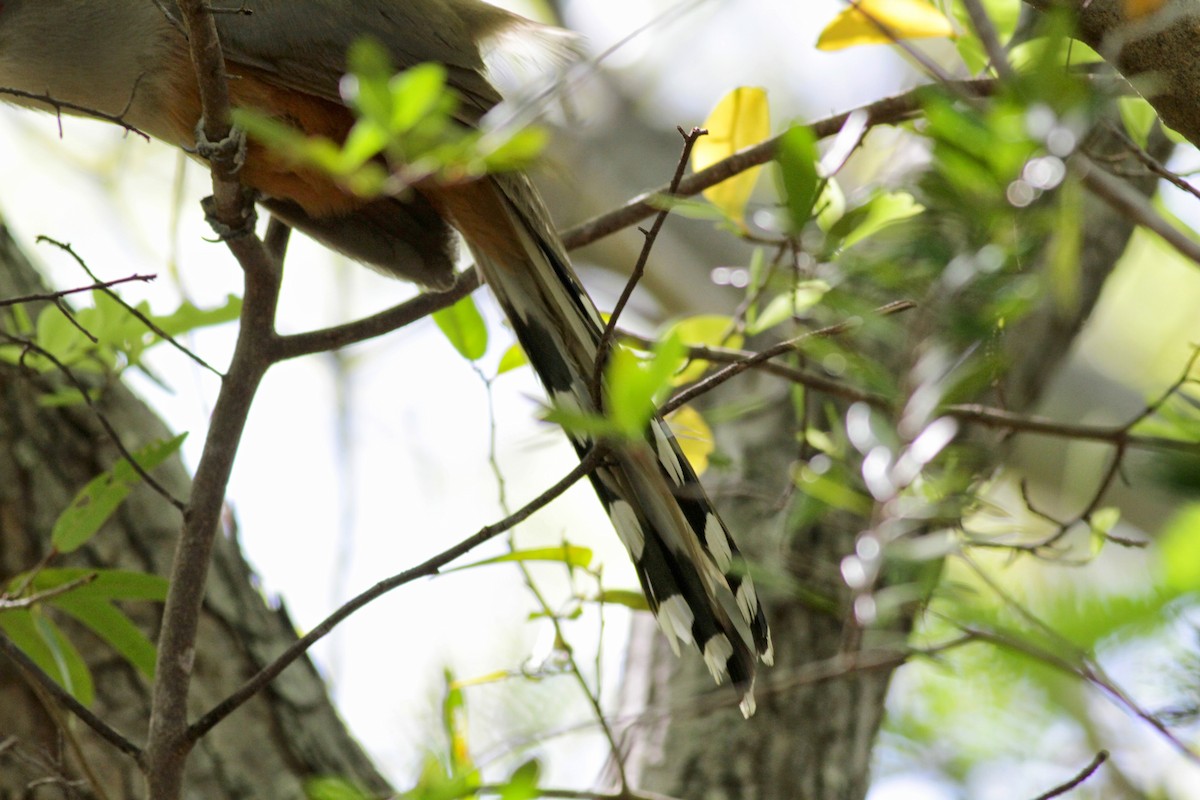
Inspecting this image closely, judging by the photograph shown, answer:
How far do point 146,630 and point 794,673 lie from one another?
4.76ft

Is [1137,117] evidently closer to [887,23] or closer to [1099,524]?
[887,23]

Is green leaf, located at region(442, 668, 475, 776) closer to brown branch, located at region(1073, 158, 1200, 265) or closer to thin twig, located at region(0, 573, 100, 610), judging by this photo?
thin twig, located at region(0, 573, 100, 610)

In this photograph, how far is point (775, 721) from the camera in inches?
105

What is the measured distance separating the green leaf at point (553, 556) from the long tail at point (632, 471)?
0.16m

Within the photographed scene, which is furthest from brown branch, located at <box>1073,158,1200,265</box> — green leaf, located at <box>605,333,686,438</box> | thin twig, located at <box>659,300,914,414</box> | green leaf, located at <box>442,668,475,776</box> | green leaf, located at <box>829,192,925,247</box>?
green leaf, located at <box>442,668,475,776</box>

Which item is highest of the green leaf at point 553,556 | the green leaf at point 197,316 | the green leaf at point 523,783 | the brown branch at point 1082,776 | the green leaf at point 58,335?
the green leaf at point 58,335

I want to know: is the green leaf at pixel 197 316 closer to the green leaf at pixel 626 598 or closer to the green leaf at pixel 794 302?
the green leaf at pixel 626 598

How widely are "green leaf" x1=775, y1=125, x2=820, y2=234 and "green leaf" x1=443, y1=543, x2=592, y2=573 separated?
63cm

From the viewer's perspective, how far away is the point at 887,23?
75.6 inches

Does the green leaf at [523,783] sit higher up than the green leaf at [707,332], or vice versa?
the green leaf at [707,332]

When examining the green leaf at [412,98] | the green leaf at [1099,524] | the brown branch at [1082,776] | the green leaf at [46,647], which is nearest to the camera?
the green leaf at [412,98]

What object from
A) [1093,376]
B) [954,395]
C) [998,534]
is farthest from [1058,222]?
[1093,376]

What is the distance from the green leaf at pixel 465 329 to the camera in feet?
6.64

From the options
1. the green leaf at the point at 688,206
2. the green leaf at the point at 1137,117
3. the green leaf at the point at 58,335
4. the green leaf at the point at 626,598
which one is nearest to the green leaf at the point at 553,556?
the green leaf at the point at 626,598
